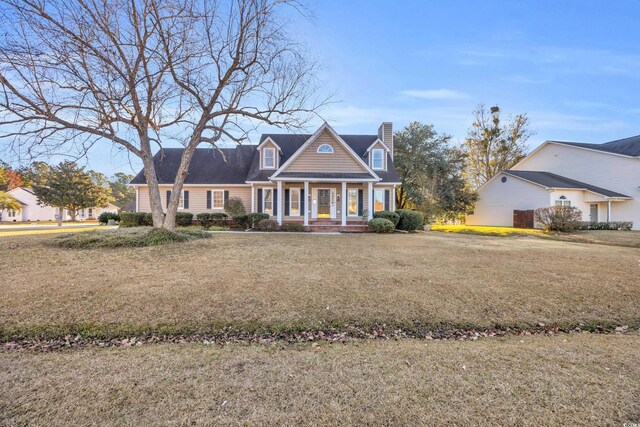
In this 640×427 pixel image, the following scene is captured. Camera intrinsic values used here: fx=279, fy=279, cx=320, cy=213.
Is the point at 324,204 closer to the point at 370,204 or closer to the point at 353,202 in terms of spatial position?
the point at 353,202

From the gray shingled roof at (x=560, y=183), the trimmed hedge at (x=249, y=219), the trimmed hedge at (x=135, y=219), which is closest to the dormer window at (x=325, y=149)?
the trimmed hedge at (x=249, y=219)

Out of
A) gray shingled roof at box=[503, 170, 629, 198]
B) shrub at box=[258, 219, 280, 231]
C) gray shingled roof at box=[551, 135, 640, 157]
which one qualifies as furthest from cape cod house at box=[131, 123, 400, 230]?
gray shingled roof at box=[551, 135, 640, 157]

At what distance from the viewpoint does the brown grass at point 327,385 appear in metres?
2.29

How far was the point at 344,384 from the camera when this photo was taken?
8.98ft

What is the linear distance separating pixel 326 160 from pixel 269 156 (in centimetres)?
461

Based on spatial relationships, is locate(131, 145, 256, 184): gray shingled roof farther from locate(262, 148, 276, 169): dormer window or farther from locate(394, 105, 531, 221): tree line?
locate(394, 105, 531, 221): tree line

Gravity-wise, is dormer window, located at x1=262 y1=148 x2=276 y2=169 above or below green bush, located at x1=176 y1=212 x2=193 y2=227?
above

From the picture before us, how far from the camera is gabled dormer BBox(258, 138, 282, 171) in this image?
20.3 metres

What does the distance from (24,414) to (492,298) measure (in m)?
6.51

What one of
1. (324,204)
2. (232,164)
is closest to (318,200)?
(324,204)

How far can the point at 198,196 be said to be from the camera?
68.1 ft

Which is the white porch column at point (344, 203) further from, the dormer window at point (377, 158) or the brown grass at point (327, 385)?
the brown grass at point (327, 385)

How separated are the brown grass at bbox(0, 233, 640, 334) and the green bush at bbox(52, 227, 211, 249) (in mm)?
662

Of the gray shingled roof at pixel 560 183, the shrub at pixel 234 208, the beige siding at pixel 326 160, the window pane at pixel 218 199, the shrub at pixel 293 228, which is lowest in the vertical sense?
the shrub at pixel 293 228
